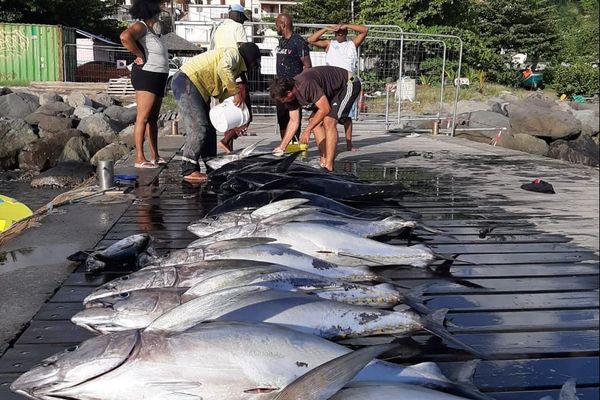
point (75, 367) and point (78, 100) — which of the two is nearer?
point (75, 367)

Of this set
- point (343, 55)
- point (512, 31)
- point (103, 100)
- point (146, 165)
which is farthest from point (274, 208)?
point (512, 31)

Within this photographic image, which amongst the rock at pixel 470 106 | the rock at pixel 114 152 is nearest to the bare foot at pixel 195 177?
the rock at pixel 114 152

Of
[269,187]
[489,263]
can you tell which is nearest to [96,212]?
[269,187]

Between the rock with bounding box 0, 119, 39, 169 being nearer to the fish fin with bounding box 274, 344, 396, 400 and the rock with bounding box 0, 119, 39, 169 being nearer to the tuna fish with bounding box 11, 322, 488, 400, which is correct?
the tuna fish with bounding box 11, 322, 488, 400

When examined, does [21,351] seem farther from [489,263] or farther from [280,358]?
[489,263]

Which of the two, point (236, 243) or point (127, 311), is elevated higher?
point (236, 243)

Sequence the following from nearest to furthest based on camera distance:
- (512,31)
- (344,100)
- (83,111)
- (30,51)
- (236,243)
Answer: (236,243) < (344,100) < (83,111) < (30,51) < (512,31)

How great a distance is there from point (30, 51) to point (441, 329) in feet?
98.1

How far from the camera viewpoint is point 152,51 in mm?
7938

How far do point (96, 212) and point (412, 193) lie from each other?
10.4 ft

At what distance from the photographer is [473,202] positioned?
6.65 meters

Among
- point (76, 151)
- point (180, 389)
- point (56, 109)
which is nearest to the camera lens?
point (180, 389)

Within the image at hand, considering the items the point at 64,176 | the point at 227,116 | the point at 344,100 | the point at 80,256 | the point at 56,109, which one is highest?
the point at 344,100

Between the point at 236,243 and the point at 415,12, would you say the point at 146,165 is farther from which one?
the point at 415,12
